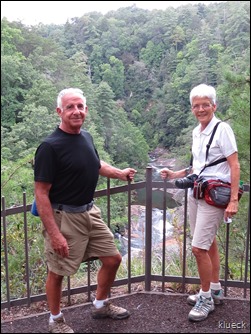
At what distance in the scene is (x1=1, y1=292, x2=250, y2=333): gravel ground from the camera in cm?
191

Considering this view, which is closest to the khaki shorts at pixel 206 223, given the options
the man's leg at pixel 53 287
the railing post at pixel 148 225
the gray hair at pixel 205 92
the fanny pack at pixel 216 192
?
the fanny pack at pixel 216 192

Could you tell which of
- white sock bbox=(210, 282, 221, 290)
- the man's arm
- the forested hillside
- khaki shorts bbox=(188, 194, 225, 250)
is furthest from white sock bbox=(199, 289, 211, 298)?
the forested hillside

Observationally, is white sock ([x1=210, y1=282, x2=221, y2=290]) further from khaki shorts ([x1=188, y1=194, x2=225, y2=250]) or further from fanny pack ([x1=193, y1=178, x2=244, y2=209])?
fanny pack ([x1=193, y1=178, x2=244, y2=209])

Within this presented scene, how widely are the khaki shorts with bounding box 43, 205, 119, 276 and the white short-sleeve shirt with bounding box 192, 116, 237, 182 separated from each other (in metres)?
0.59

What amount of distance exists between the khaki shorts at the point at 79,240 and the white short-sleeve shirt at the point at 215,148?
1.94ft

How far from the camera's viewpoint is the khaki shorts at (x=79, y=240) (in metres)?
1.75

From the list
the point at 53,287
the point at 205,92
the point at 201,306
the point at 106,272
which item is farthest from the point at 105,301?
the point at 205,92

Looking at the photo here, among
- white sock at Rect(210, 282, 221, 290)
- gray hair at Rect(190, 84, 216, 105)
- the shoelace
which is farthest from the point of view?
white sock at Rect(210, 282, 221, 290)

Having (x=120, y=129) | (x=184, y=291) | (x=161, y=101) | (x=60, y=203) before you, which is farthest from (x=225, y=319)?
(x=120, y=129)

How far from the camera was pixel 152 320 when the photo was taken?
2010 millimetres

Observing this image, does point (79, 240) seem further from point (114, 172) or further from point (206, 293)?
point (206, 293)

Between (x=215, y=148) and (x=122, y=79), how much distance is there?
15.6 meters

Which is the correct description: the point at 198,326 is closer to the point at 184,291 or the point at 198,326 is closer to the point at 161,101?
the point at 184,291

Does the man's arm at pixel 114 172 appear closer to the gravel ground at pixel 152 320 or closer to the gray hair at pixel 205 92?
the gray hair at pixel 205 92
